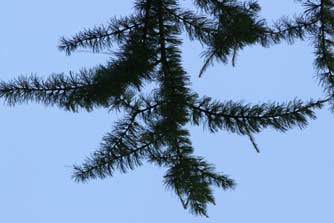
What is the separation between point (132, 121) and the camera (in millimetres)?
2258

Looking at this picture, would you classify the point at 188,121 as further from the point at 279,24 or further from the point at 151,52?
the point at 279,24

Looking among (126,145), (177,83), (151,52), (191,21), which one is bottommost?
(126,145)

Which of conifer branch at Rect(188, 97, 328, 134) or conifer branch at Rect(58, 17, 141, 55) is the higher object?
conifer branch at Rect(58, 17, 141, 55)

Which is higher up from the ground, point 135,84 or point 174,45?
point 174,45

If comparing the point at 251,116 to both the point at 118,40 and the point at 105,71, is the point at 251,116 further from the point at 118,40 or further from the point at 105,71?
the point at 118,40

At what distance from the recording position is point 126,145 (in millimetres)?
2217

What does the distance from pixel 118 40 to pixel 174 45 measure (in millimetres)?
352

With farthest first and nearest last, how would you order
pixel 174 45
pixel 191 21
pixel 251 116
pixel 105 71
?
pixel 191 21 → pixel 174 45 → pixel 105 71 → pixel 251 116

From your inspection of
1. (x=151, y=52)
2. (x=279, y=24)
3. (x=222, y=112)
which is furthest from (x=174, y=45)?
(x=279, y=24)

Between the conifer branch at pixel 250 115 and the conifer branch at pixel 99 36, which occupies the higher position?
the conifer branch at pixel 99 36

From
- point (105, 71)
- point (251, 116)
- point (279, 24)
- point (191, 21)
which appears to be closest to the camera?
point (251, 116)

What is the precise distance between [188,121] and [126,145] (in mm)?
301

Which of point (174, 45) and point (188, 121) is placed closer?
point (188, 121)

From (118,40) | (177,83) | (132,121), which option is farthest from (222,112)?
(118,40)
